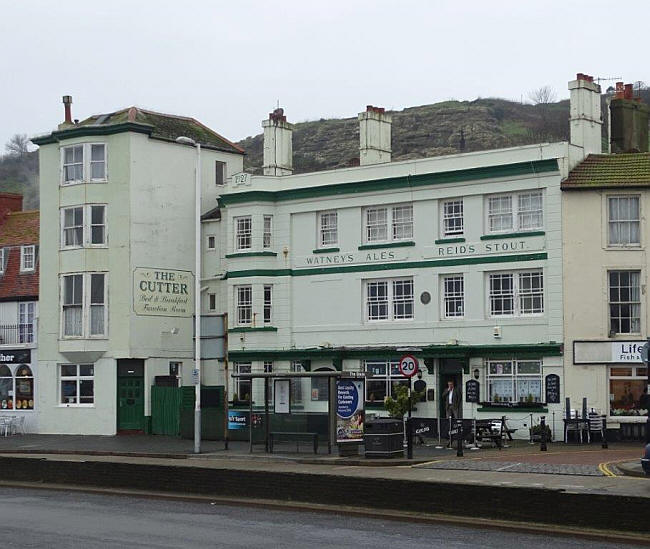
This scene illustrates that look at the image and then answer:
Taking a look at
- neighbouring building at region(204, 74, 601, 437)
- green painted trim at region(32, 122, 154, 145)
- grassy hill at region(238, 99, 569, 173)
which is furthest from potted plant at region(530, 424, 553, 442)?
grassy hill at region(238, 99, 569, 173)

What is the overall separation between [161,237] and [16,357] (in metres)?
8.41

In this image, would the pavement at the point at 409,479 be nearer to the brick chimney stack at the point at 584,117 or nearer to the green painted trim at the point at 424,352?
the green painted trim at the point at 424,352

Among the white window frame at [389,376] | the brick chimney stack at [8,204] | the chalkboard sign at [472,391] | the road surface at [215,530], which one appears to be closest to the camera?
the road surface at [215,530]

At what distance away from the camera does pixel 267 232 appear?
47.3 metres

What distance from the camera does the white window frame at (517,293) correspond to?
4069 cm

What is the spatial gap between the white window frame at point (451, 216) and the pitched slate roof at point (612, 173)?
4.28 meters

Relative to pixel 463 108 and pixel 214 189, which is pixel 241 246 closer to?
pixel 214 189

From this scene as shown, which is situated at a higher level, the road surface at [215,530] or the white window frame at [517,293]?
the white window frame at [517,293]

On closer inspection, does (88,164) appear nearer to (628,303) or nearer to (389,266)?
(389,266)

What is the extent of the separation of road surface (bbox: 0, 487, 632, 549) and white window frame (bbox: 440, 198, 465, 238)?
19538 millimetres

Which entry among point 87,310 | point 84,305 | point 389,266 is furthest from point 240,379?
point 389,266

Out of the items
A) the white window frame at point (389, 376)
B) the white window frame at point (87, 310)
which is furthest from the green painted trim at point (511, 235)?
the white window frame at point (87, 310)

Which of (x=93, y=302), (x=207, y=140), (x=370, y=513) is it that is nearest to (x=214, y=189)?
(x=207, y=140)

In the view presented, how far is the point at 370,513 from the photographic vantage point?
22953 mm
